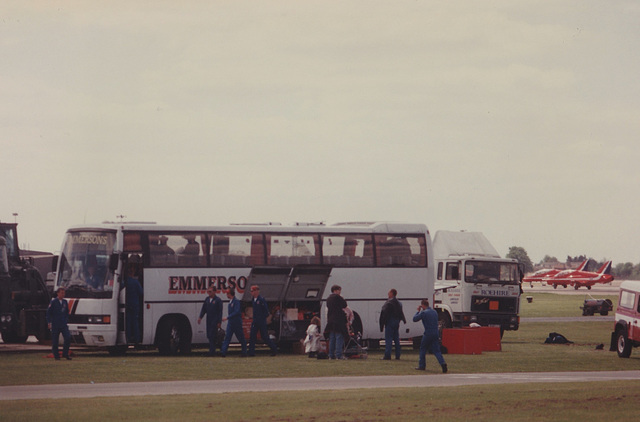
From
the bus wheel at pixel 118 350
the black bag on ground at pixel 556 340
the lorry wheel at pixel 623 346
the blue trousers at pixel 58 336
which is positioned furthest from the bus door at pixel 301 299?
the black bag on ground at pixel 556 340

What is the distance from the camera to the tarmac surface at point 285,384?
20.5m

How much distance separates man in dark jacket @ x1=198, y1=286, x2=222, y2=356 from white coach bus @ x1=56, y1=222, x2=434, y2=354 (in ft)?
3.79

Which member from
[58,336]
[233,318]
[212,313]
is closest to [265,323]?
[233,318]

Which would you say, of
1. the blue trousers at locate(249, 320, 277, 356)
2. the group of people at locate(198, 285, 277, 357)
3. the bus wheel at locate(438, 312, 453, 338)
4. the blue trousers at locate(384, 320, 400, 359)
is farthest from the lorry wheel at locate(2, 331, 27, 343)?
the bus wheel at locate(438, 312, 453, 338)

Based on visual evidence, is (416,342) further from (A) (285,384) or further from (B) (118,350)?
(A) (285,384)

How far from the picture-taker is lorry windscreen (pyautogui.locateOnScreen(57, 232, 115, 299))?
31125 millimetres

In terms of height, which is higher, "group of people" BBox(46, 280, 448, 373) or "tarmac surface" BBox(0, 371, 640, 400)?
"group of people" BBox(46, 280, 448, 373)

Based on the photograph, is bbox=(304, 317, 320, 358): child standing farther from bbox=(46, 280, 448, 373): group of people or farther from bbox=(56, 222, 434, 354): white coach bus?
bbox=(56, 222, 434, 354): white coach bus

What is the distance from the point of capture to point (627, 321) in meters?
32.4

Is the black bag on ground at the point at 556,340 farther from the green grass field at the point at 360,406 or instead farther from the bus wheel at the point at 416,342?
the green grass field at the point at 360,406

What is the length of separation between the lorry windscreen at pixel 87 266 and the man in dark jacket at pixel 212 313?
2.58m

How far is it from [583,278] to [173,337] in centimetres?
11271

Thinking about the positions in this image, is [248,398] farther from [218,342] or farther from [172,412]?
[218,342]

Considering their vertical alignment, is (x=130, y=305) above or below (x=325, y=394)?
above
